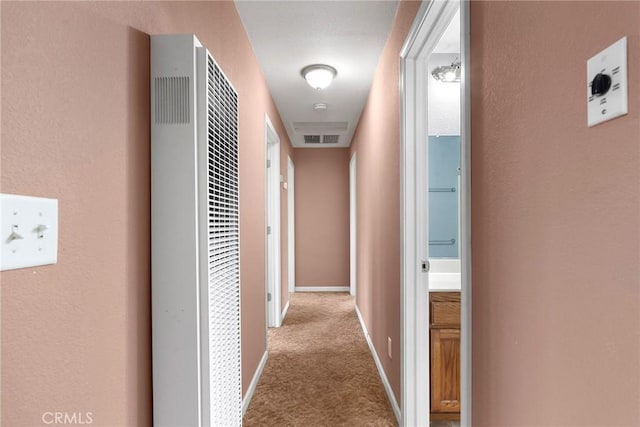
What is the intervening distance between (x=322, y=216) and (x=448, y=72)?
3527 mm

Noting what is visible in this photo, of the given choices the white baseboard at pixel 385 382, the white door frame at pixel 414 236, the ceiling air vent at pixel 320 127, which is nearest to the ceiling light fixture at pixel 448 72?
the white door frame at pixel 414 236

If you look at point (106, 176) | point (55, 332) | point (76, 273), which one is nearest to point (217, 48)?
point (106, 176)

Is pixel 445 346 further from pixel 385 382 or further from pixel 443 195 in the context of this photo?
pixel 443 195

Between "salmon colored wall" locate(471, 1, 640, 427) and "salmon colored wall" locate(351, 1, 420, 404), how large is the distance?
973 mm

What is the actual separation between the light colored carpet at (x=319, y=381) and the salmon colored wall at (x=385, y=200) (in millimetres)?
182

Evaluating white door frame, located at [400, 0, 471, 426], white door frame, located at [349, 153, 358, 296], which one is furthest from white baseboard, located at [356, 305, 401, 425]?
white door frame, located at [349, 153, 358, 296]

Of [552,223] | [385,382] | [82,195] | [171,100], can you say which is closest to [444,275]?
[385,382]

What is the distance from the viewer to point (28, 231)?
1.98ft

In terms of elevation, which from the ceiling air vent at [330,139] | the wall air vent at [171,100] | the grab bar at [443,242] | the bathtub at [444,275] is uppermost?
the ceiling air vent at [330,139]

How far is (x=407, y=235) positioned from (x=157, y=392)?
1318 mm

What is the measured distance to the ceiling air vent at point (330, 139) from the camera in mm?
4852

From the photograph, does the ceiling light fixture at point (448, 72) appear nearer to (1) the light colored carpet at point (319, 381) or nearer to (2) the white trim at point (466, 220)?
(2) the white trim at point (466, 220)

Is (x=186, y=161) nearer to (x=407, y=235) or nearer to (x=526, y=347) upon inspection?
(x=526, y=347)

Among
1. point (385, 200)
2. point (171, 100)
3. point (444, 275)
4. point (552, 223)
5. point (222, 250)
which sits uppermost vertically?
point (171, 100)
